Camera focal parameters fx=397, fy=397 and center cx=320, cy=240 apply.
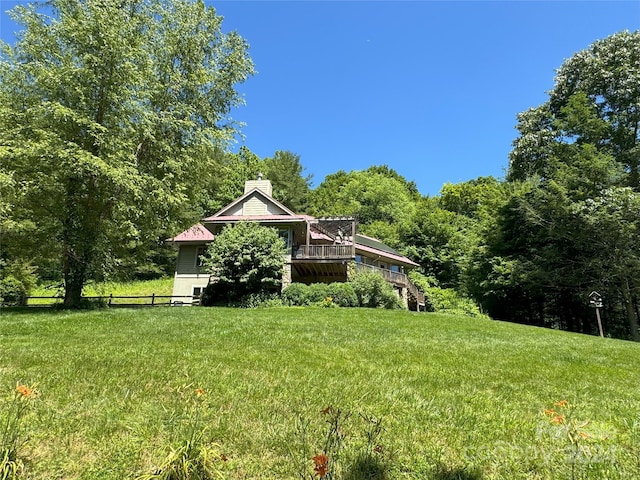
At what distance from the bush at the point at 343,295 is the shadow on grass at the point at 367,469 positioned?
16709 millimetres

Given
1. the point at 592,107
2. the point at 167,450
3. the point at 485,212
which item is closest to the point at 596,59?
the point at 592,107

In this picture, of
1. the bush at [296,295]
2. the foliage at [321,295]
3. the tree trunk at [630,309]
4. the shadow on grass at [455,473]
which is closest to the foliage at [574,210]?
the tree trunk at [630,309]

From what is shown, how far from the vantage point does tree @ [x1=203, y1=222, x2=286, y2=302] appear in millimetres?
20406

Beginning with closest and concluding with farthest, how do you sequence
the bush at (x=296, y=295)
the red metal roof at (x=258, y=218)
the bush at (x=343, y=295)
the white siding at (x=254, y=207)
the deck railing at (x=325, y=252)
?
1. the bush at (x=343, y=295)
2. the bush at (x=296, y=295)
3. the deck railing at (x=325, y=252)
4. the red metal roof at (x=258, y=218)
5. the white siding at (x=254, y=207)

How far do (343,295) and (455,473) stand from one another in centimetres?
1697

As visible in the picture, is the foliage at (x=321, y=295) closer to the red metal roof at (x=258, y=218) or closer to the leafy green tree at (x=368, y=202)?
the red metal roof at (x=258, y=218)

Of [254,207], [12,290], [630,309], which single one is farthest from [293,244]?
[630,309]

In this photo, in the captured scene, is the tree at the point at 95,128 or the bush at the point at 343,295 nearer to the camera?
the tree at the point at 95,128

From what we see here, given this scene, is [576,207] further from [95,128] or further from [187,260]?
[187,260]

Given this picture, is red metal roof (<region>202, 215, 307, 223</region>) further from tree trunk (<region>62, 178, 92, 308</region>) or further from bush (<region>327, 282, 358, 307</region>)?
tree trunk (<region>62, 178, 92, 308</region>)

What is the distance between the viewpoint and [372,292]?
67.8 feet

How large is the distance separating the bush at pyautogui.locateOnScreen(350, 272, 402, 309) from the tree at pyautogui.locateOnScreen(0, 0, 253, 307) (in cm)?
944

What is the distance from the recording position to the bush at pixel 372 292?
20.5m

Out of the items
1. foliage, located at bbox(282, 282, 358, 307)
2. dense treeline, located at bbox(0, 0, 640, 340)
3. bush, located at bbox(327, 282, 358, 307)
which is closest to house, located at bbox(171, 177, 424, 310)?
foliage, located at bbox(282, 282, 358, 307)
